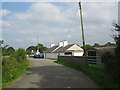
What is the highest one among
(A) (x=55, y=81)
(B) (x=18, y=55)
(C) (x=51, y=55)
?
(B) (x=18, y=55)

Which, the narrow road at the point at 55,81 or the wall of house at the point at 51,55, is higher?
the wall of house at the point at 51,55

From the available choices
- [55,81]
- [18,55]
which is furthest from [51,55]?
[55,81]

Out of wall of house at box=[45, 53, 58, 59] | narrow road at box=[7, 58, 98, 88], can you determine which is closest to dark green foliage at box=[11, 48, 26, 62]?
narrow road at box=[7, 58, 98, 88]

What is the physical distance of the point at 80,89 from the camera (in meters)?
8.54

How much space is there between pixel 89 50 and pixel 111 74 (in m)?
14.9

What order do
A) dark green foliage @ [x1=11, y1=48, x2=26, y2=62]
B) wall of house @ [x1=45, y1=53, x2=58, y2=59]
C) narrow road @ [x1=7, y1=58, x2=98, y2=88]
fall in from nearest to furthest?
narrow road @ [x1=7, y1=58, x2=98, y2=88] → dark green foliage @ [x1=11, y1=48, x2=26, y2=62] → wall of house @ [x1=45, y1=53, x2=58, y2=59]

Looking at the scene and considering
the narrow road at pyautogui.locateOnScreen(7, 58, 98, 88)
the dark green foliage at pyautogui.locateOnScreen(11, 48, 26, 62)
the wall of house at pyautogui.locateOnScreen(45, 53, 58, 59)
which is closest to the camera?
the narrow road at pyautogui.locateOnScreen(7, 58, 98, 88)

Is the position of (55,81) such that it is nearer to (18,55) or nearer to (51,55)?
(18,55)

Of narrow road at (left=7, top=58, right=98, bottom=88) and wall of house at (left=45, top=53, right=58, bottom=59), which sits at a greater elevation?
wall of house at (left=45, top=53, right=58, bottom=59)

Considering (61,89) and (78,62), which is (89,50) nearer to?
(78,62)

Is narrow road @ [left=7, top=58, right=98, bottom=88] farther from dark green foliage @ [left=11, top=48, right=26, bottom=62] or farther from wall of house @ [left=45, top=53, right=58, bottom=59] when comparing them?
wall of house @ [left=45, top=53, right=58, bottom=59]

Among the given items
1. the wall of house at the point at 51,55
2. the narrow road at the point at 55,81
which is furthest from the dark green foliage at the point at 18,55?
the wall of house at the point at 51,55

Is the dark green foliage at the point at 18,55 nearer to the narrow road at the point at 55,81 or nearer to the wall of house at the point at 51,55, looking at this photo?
the narrow road at the point at 55,81

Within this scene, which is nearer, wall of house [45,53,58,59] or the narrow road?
the narrow road
